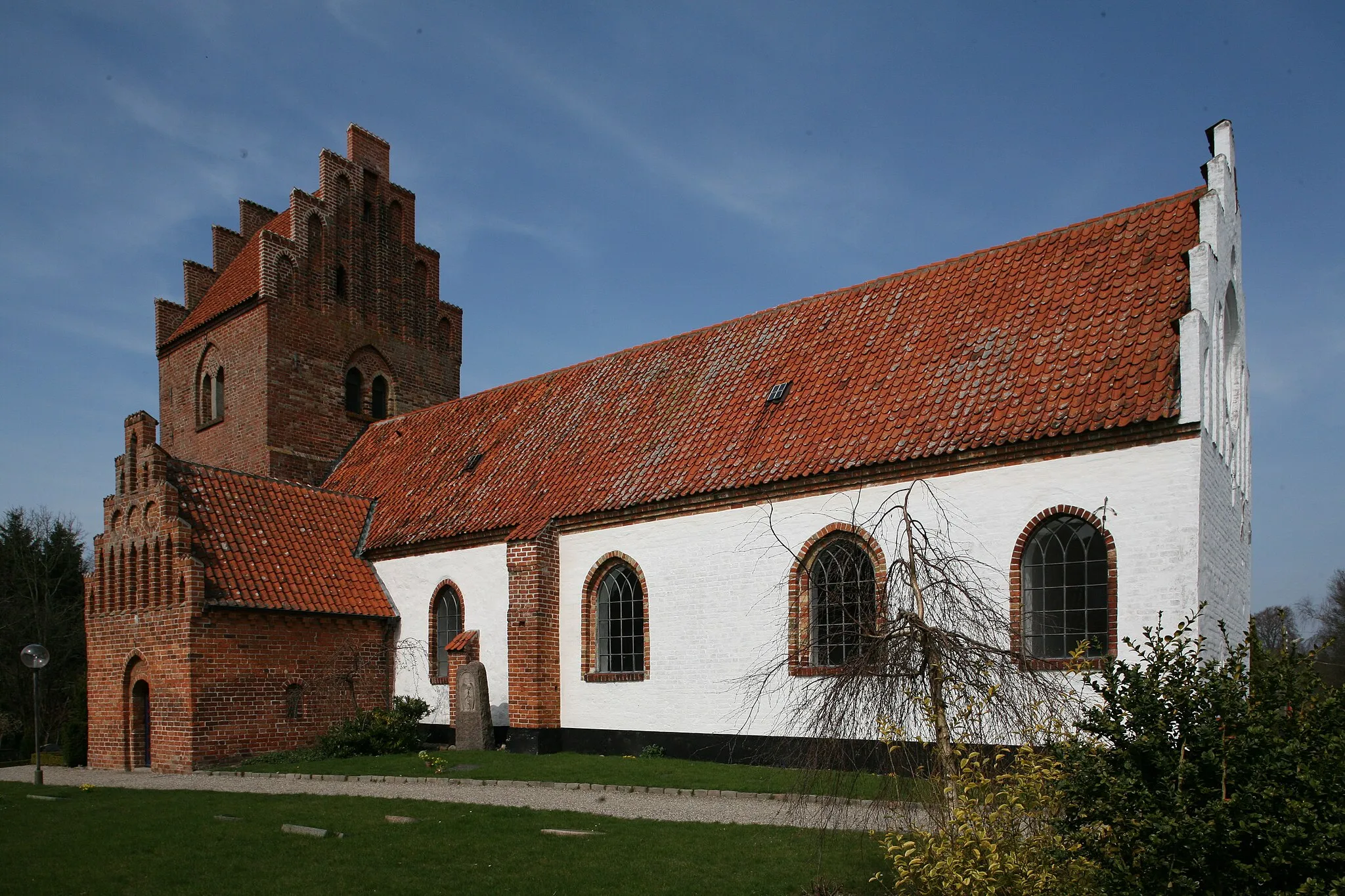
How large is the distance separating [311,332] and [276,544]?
8.07 m

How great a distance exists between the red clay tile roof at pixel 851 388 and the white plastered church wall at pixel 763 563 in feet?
1.72

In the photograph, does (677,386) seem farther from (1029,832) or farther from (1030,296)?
(1029,832)

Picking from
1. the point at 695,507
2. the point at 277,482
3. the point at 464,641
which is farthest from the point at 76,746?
the point at 695,507

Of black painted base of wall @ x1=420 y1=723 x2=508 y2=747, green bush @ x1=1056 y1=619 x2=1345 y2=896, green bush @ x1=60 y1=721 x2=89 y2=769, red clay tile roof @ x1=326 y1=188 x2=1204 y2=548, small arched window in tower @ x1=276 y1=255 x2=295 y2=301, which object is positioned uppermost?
small arched window in tower @ x1=276 y1=255 x2=295 y2=301

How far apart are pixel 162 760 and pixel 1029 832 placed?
52.7 ft

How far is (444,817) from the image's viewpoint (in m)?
11.1

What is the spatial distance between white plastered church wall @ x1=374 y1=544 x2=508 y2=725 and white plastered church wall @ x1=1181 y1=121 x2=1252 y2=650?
11.4 metres

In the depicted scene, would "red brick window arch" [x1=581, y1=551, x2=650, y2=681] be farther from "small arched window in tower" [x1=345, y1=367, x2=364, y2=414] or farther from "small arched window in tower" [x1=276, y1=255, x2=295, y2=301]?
"small arched window in tower" [x1=276, y1=255, x2=295, y2=301]

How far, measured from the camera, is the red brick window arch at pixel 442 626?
66.4 ft

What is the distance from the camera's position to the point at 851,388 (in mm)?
16109

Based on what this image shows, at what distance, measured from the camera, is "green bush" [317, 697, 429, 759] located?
17.9 metres

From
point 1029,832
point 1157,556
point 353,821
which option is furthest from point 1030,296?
point 353,821

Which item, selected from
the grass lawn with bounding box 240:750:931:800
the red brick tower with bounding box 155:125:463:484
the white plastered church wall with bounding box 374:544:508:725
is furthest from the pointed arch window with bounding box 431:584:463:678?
the red brick tower with bounding box 155:125:463:484

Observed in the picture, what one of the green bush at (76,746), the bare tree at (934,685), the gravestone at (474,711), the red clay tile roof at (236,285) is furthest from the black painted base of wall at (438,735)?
the bare tree at (934,685)
